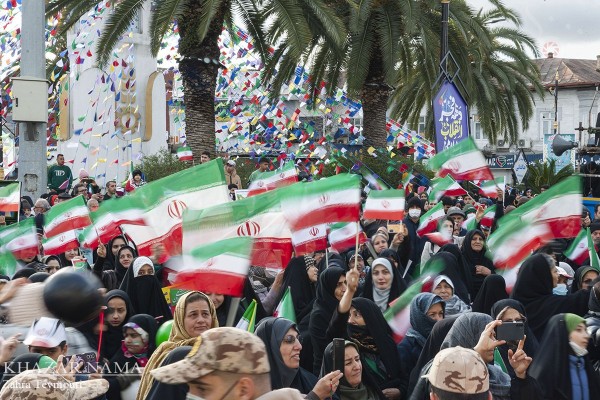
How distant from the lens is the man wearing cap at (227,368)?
296 centimetres

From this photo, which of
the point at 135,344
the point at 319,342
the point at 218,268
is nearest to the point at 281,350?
the point at 218,268

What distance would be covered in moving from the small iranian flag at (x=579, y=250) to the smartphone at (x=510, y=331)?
5.41 metres

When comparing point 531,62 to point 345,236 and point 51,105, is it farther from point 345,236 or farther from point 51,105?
point 345,236

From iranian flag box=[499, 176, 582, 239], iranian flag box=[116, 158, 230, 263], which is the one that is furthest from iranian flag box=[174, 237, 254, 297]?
iranian flag box=[499, 176, 582, 239]

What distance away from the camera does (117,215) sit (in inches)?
343

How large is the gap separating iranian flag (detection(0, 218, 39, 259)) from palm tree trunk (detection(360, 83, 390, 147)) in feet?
38.4

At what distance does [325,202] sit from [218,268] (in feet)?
6.23

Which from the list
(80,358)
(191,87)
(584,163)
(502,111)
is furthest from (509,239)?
(502,111)

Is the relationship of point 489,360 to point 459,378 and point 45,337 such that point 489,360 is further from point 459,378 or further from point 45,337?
point 45,337

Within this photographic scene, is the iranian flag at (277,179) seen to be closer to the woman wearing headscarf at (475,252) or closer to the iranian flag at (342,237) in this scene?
the iranian flag at (342,237)

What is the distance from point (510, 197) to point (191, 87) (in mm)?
6689

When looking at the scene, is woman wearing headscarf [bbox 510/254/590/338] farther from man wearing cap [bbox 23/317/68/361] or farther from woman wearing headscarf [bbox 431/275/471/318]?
man wearing cap [bbox 23/317/68/361]

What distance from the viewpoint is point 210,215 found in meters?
6.36

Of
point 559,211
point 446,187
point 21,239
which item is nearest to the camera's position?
point 559,211
